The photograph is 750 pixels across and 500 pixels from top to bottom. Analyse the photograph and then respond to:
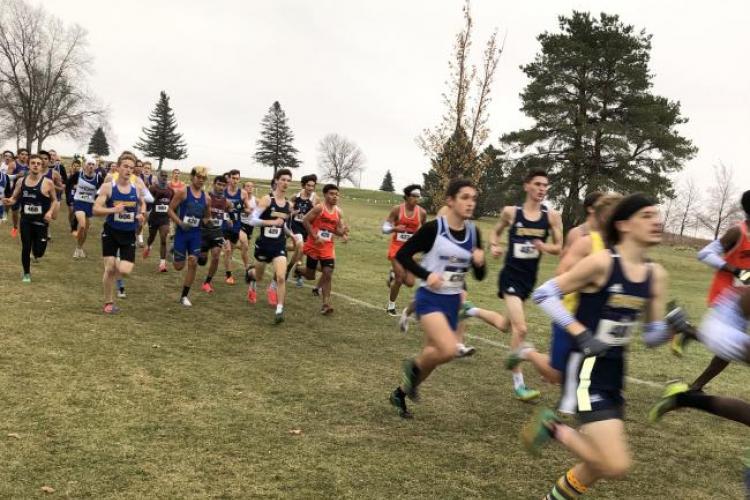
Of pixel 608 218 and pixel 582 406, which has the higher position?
pixel 608 218

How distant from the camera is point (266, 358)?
7027 mm

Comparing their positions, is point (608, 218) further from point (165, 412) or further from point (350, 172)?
point (350, 172)

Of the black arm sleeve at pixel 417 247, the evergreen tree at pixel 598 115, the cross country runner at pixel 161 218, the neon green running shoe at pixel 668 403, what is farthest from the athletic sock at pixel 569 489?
the evergreen tree at pixel 598 115

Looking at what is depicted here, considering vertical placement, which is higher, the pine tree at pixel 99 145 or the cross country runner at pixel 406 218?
the pine tree at pixel 99 145

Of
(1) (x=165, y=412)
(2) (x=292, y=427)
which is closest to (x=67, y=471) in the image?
(1) (x=165, y=412)

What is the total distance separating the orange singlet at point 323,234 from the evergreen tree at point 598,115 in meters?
26.0

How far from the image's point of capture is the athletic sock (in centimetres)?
337

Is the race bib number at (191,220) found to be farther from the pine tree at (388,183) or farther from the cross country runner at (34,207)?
the pine tree at (388,183)

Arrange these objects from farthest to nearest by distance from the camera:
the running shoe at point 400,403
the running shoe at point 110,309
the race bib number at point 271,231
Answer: the race bib number at point 271,231 < the running shoe at point 110,309 < the running shoe at point 400,403

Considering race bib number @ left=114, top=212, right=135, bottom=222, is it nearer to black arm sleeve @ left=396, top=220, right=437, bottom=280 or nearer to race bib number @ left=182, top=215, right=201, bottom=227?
race bib number @ left=182, top=215, right=201, bottom=227

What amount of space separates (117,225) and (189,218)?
1589 millimetres

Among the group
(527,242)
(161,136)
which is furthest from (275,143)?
(527,242)

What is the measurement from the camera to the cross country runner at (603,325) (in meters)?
3.29

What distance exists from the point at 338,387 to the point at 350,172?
4396 inches
